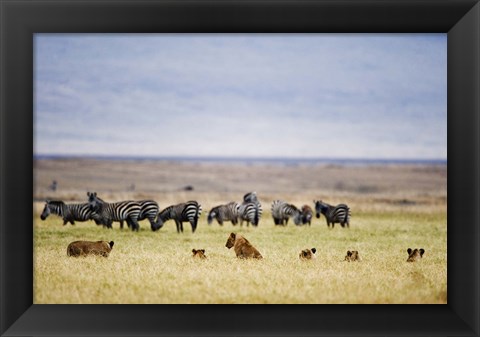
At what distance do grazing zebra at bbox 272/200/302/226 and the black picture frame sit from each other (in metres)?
6.14

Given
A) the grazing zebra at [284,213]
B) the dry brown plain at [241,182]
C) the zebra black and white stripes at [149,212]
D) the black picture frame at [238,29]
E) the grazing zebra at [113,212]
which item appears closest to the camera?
the black picture frame at [238,29]

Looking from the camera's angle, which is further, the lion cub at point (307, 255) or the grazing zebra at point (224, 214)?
the grazing zebra at point (224, 214)

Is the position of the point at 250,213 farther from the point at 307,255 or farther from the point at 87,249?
the point at 87,249

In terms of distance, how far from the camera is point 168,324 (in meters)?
3.35

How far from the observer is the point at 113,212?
27.8 feet

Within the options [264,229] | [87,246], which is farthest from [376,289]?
[264,229]

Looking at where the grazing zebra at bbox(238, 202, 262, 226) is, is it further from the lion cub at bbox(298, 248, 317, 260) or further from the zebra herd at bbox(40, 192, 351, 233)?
the lion cub at bbox(298, 248, 317, 260)

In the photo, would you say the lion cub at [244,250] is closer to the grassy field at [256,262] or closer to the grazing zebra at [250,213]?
the grassy field at [256,262]

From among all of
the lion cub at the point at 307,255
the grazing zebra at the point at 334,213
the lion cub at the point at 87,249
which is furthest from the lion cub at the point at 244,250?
the grazing zebra at the point at 334,213

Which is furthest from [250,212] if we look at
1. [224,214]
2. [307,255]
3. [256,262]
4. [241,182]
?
[241,182]

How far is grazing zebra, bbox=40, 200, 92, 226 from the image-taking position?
8.22 metres

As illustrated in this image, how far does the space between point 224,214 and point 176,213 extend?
1.07m

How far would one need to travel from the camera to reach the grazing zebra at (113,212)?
8320mm
